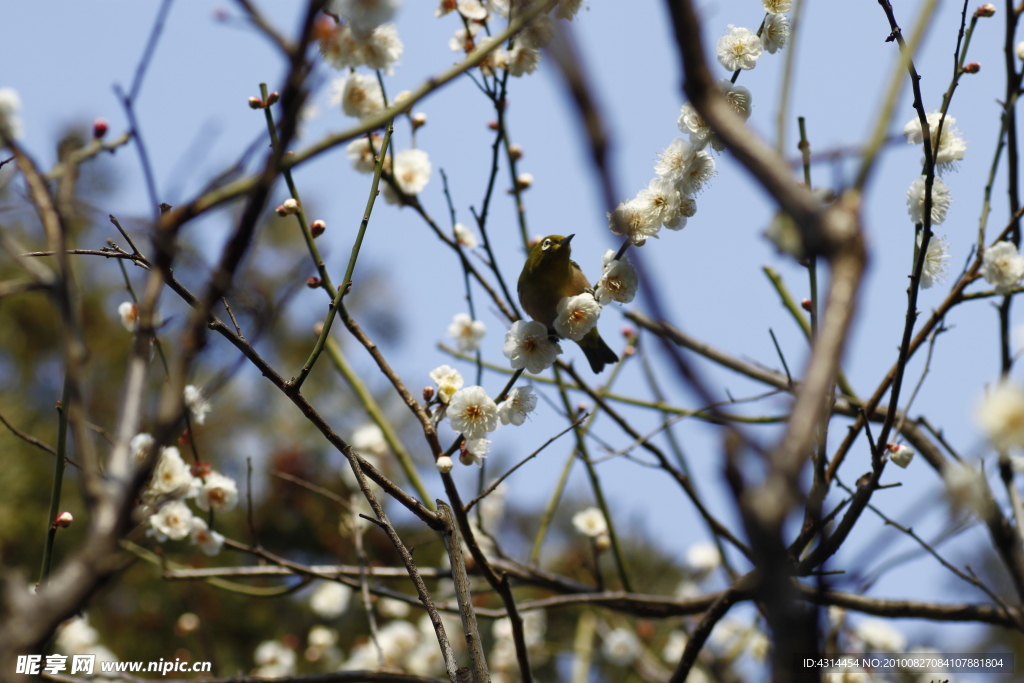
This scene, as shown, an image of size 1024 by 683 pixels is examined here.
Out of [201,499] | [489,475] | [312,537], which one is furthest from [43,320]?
[201,499]

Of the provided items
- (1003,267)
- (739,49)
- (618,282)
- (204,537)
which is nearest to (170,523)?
(204,537)

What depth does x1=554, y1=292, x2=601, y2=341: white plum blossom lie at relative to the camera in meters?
1.66

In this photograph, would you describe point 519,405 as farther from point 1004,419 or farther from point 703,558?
point 703,558

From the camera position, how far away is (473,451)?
1.67 m

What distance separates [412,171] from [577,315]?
92 centimetres

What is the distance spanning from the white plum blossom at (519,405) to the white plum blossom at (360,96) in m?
0.98

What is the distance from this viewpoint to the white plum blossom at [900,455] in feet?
5.74

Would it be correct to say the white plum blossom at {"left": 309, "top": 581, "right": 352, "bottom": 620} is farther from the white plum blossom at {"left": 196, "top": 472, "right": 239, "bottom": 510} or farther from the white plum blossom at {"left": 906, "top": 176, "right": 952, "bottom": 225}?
the white plum blossom at {"left": 906, "top": 176, "right": 952, "bottom": 225}

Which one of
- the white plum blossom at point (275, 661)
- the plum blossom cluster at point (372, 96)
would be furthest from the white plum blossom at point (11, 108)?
the white plum blossom at point (275, 661)

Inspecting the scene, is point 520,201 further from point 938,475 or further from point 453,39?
point 938,475

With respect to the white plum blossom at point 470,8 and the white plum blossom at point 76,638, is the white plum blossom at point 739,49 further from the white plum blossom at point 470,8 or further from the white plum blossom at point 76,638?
the white plum blossom at point 76,638

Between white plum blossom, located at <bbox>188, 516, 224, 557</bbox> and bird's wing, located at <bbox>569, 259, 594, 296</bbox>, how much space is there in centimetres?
126

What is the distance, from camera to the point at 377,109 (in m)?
2.19

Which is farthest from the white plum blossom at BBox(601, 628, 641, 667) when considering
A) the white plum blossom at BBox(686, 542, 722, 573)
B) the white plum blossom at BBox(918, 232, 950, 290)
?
the white plum blossom at BBox(918, 232, 950, 290)
